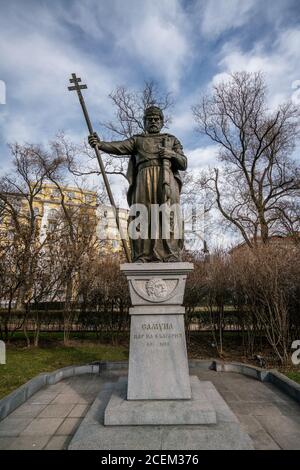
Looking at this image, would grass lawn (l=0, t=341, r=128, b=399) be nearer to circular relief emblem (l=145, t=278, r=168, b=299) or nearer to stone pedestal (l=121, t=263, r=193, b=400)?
stone pedestal (l=121, t=263, r=193, b=400)

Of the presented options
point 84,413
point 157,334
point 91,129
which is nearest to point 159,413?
point 157,334

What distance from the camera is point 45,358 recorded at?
9.90m

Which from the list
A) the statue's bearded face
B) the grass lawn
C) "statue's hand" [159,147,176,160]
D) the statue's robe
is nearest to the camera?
the statue's robe

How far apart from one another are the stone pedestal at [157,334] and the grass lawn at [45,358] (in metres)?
3.33

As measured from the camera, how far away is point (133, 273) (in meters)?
4.83

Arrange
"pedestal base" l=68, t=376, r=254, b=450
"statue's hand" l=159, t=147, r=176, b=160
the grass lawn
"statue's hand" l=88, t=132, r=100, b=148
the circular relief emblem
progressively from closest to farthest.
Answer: "pedestal base" l=68, t=376, r=254, b=450
the circular relief emblem
"statue's hand" l=159, t=147, r=176, b=160
"statue's hand" l=88, t=132, r=100, b=148
the grass lawn

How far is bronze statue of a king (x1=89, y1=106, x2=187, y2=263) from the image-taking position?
5.14 m

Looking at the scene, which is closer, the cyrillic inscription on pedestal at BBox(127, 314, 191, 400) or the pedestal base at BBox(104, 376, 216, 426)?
the pedestal base at BBox(104, 376, 216, 426)

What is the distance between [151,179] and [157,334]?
2509mm

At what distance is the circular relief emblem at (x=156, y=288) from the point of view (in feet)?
15.6

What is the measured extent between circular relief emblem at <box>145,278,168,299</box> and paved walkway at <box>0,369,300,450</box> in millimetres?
2155

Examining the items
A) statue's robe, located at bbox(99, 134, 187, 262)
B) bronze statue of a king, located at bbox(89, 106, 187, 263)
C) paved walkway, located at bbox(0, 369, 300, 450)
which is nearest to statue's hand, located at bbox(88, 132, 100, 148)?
bronze statue of a king, located at bbox(89, 106, 187, 263)

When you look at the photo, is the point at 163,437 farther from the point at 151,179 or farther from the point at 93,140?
the point at 93,140
